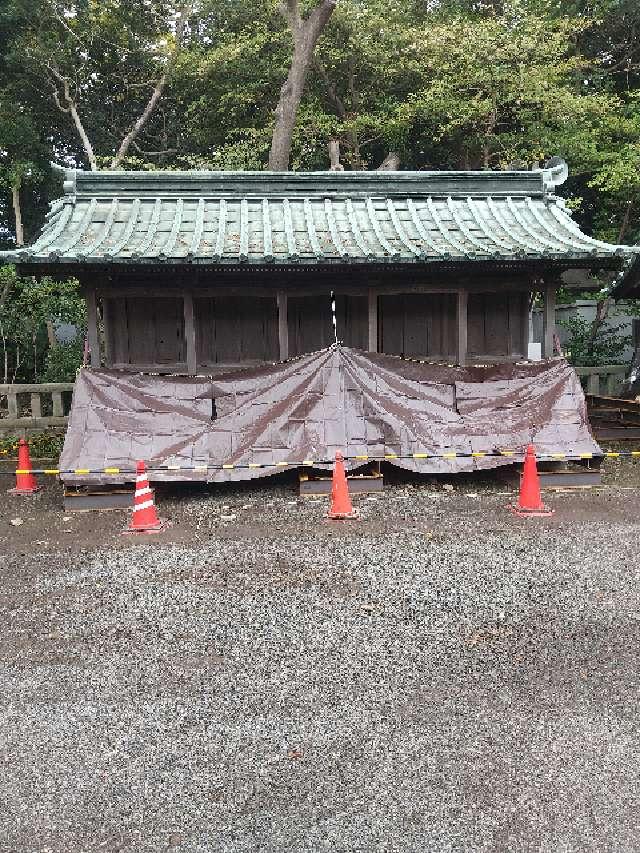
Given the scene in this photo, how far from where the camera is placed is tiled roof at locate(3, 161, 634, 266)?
9.49 meters

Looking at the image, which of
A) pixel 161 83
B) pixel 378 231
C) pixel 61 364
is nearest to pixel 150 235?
pixel 378 231

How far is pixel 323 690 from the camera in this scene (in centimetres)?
432

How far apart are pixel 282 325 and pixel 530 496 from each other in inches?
186

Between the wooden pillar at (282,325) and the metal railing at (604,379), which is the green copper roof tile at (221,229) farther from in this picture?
the metal railing at (604,379)

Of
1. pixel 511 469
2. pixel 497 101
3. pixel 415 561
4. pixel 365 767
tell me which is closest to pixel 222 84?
pixel 497 101

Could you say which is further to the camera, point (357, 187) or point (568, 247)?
point (357, 187)

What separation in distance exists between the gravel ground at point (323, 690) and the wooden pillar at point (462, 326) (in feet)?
13.5

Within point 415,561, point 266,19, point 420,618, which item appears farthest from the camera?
point 266,19

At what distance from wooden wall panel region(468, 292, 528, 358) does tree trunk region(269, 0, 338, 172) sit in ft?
26.4

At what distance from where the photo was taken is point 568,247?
9.81m

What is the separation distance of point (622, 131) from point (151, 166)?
13.0 metres

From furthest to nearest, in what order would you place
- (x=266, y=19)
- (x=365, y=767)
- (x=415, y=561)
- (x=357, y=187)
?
1. (x=266, y=19)
2. (x=357, y=187)
3. (x=415, y=561)
4. (x=365, y=767)

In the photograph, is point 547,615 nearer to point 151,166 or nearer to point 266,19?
point 151,166

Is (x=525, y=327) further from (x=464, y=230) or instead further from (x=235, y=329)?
(x=235, y=329)
